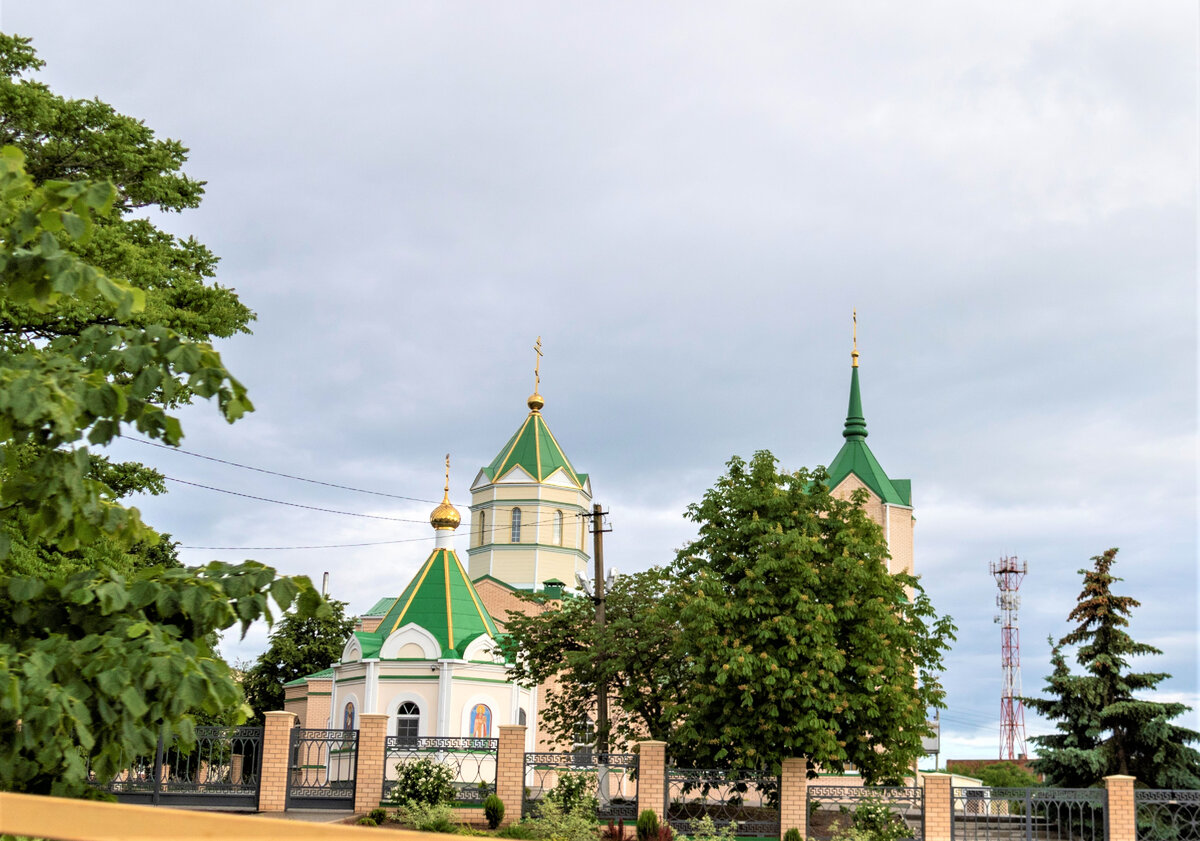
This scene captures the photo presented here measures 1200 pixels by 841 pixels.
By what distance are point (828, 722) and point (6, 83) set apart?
16.7 metres

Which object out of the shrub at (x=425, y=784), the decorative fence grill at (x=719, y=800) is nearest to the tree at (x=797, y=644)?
the decorative fence grill at (x=719, y=800)

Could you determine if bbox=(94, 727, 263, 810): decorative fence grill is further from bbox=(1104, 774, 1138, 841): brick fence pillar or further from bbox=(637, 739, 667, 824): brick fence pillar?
bbox=(1104, 774, 1138, 841): brick fence pillar

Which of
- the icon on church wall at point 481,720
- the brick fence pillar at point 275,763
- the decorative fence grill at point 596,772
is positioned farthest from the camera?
the icon on church wall at point 481,720

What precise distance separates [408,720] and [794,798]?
1526 cm

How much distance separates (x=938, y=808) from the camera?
64.4 feet

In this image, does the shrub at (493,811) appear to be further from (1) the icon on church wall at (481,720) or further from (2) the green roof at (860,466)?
(2) the green roof at (860,466)

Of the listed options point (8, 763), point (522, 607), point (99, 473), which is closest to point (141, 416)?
point (8, 763)

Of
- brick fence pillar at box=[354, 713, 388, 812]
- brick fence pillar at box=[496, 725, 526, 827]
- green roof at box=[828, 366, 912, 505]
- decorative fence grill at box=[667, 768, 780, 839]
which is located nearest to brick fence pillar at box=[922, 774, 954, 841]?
decorative fence grill at box=[667, 768, 780, 839]

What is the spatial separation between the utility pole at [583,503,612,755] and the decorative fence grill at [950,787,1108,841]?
23.1 ft

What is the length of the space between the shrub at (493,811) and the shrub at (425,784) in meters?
0.70

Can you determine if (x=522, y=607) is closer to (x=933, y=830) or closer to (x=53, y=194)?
(x=933, y=830)

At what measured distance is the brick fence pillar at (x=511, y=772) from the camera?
19.4m

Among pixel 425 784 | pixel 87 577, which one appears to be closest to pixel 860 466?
pixel 425 784

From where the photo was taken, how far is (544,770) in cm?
2053
